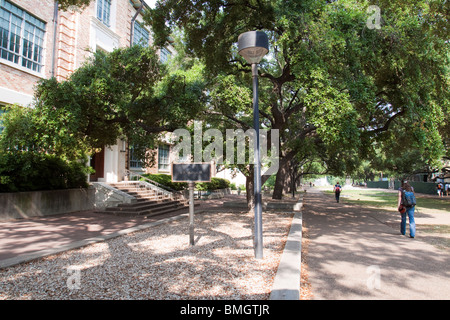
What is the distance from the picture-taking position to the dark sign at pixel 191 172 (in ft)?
20.9

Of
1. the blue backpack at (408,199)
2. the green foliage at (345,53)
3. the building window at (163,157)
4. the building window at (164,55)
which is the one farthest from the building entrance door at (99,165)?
the blue backpack at (408,199)

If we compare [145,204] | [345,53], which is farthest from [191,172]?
[145,204]

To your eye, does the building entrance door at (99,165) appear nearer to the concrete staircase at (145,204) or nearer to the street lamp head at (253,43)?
the concrete staircase at (145,204)

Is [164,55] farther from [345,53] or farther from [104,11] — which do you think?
[345,53]

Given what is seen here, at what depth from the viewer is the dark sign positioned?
6.37m

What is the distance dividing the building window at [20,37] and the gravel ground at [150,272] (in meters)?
10.1

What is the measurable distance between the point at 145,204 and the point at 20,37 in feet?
29.7

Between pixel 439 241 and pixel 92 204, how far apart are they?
1395cm

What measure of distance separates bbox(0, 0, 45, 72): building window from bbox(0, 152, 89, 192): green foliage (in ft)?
14.6

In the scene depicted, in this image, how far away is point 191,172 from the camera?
6.42 m

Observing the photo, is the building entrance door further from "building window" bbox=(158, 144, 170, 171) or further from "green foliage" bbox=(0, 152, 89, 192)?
"building window" bbox=(158, 144, 170, 171)

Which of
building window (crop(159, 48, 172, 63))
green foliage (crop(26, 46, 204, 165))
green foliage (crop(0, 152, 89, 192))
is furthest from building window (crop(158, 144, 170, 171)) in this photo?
green foliage (crop(26, 46, 204, 165))
